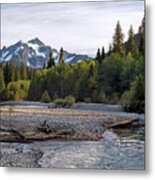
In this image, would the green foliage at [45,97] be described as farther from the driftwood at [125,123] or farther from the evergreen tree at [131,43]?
the evergreen tree at [131,43]

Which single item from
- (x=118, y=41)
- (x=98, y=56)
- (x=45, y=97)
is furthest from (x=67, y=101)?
(x=118, y=41)

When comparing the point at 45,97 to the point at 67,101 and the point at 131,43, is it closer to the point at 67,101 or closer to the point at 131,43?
the point at 67,101

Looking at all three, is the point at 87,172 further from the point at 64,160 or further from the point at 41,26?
the point at 41,26

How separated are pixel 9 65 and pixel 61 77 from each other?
0.25 meters

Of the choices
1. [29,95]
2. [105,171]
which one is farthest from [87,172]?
[29,95]

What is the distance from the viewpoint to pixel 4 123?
102 inches

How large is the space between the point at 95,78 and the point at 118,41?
191 millimetres

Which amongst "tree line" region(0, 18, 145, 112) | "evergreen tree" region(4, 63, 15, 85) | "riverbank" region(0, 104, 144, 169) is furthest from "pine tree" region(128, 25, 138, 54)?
"evergreen tree" region(4, 63, 15, 85)

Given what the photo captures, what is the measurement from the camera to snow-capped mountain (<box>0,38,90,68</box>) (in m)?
2.55

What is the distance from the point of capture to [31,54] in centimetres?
260

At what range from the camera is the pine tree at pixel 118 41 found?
248cm

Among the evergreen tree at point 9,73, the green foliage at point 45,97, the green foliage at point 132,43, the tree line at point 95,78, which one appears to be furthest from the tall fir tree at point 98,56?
the evergreen tree at point 9,73

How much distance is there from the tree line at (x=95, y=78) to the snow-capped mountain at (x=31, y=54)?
0.02 meters

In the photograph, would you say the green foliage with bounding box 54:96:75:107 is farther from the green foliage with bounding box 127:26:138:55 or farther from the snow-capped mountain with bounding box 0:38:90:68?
the green foliage with bounding box 127:26:138:55
